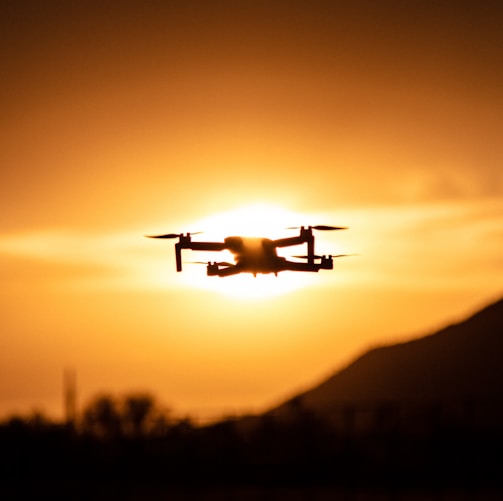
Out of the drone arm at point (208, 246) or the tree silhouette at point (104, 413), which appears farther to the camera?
the tree silhouette at point (104, 413)

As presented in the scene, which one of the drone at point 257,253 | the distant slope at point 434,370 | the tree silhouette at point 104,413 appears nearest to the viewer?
the drone at point 257,253

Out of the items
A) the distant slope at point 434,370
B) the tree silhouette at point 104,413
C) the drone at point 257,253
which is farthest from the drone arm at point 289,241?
the distant slope at point 434,370

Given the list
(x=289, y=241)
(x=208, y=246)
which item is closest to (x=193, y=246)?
(x=208, y=246)

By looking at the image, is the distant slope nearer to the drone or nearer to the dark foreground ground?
the dark foreground ground

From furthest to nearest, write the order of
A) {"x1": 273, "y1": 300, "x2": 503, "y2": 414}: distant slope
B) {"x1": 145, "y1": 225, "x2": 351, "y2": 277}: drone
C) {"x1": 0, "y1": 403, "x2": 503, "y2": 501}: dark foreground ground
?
{"x1": 273, "y1": 300, "x2": 503, "y2": 414}: distant slope, {"x1": 0, "y1": 403, "x2": 503, "y2": 501}: dark foreground ground, {"x1": 145, "y1": 225, "x2": 351, "y2": 277}: drone

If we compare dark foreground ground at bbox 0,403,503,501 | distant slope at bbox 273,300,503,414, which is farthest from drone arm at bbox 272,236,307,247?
distant slope at bbox 273,300,503,414

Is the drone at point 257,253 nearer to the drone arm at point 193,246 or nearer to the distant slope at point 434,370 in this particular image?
the drone arm at point 193,246

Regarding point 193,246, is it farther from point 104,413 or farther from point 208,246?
point 104,413
